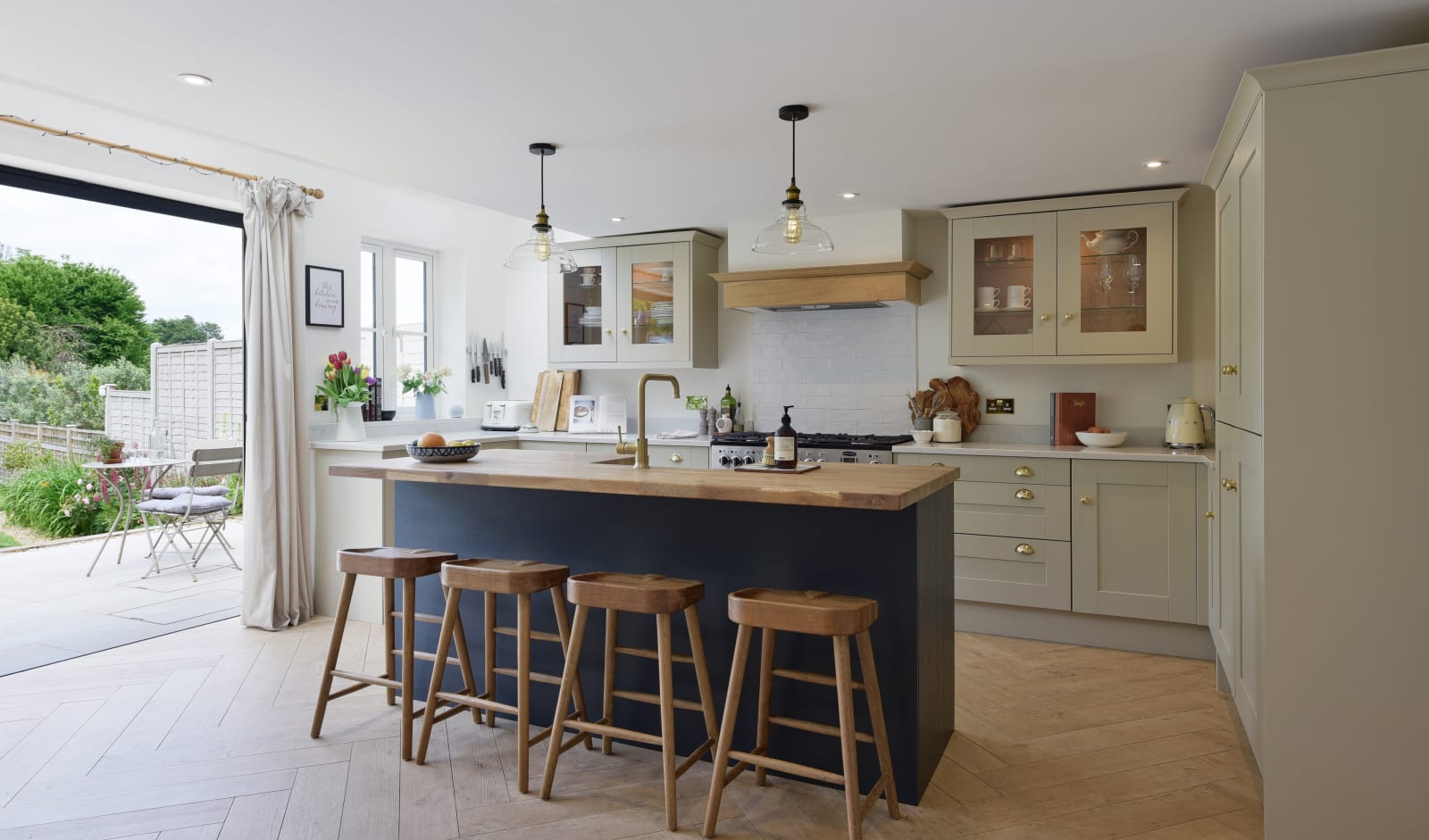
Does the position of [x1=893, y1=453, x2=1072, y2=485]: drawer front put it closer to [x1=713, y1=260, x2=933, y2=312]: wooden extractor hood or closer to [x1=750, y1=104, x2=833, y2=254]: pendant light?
[x1=713, y1=260, x2=933, y2=312]: wooden extractor hood

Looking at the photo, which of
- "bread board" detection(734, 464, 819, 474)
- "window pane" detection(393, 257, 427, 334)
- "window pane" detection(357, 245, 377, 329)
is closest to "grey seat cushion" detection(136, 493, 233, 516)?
"window pane" detection(357, 245, 377, 329)

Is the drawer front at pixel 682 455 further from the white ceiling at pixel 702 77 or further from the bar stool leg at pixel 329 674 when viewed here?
the bar stool leg at pixel 329 674

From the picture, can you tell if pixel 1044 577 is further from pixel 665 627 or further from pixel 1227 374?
pixel 665 627

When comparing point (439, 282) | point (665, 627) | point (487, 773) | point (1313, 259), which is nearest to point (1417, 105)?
point (1313, 259)

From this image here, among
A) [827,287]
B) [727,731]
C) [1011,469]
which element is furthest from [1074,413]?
[727,731]

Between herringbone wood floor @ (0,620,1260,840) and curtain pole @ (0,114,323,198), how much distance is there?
2.37 meters

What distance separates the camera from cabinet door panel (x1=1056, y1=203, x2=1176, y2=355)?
4.29 m

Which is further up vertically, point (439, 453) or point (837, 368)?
point (837, 368)

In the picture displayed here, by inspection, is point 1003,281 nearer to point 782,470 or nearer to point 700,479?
point 782,470

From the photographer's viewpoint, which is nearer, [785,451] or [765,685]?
[765,685]

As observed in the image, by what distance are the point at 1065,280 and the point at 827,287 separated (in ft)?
4.19

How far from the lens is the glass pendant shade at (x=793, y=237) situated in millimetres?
3014

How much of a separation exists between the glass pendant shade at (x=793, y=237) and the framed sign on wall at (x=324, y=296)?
9.76ft

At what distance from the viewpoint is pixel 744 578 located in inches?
111
